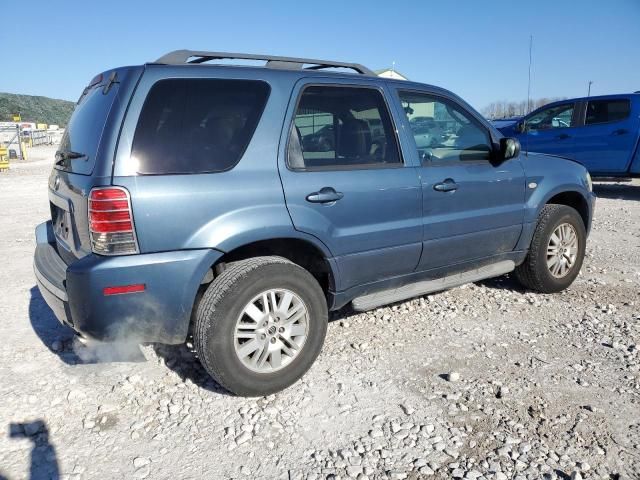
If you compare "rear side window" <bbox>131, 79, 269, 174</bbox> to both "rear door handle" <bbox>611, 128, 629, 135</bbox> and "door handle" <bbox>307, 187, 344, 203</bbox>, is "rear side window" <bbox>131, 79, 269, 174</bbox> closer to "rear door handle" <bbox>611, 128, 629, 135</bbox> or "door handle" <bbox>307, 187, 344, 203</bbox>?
"door handle" <bbox>307, 187, 344, 203</bbox>

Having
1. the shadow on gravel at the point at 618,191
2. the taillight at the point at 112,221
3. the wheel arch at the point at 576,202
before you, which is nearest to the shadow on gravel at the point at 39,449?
the taillight at the point at 112,221

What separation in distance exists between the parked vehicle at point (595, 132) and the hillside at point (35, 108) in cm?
5725

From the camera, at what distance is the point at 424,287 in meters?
3.60

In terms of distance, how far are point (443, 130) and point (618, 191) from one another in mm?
8925

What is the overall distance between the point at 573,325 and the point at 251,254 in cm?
261

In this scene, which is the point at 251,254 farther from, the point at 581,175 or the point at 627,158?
the point at 627,158

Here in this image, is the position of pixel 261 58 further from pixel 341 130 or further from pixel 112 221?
pixel 112 221

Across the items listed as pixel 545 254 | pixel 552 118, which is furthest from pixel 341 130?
pixel 552 118

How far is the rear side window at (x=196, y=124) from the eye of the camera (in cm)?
248

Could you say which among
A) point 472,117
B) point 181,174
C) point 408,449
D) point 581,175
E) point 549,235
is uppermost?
point 472,117

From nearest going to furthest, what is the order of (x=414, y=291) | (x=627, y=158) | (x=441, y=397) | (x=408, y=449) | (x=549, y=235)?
(x=408, y=449) → (x=441, y=397) → (x=414, y=291) → (x=549, y=235) → (x=627, y=158)

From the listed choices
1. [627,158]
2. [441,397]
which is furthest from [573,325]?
[627,158]

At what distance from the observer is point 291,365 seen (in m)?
2.91

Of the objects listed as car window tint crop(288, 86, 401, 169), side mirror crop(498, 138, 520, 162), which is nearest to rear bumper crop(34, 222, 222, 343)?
car window tint crop(288, 86, 401, 169)
